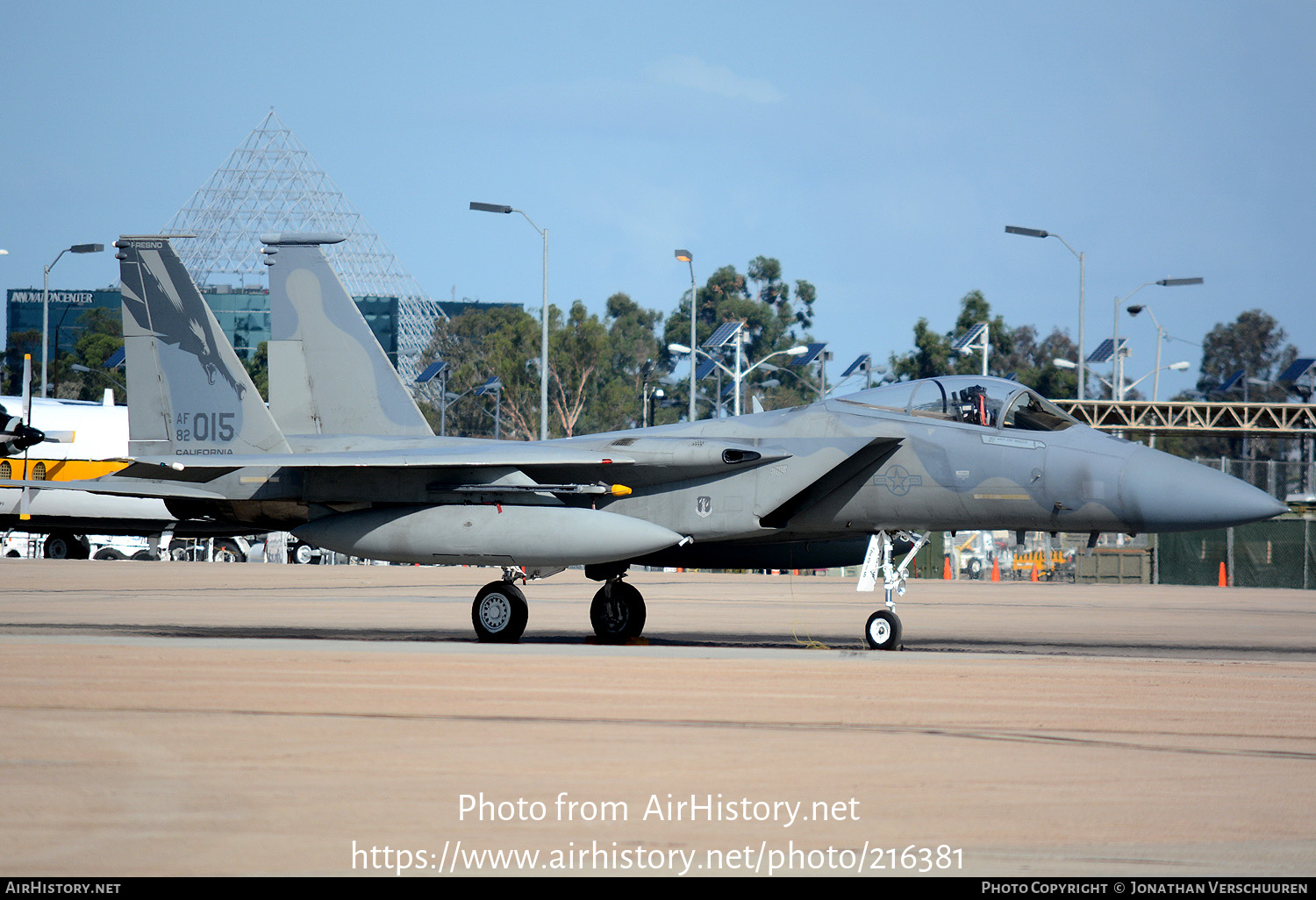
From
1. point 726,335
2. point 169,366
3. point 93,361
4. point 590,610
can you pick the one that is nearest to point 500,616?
point 590,610

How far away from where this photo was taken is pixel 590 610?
14789mm

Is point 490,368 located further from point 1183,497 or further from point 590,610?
point 1183,497

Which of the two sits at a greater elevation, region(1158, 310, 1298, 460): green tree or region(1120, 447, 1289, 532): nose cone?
region(1158, 310, 1298, 460): green tree

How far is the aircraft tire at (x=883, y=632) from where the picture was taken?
42.3 feet

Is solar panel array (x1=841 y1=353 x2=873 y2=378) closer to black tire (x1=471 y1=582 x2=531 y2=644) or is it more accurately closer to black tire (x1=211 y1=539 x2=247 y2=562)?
black tire (x1=211 y1=539 x2=247 y2=562)

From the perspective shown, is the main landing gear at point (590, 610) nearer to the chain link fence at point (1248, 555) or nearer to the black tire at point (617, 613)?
the black tire at point (617, 613)

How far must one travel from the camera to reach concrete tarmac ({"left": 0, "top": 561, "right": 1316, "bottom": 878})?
4.90m

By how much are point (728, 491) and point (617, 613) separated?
2.12m

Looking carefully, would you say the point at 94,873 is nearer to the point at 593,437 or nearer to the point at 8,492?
the point at 593,437

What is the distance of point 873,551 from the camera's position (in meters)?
13.7

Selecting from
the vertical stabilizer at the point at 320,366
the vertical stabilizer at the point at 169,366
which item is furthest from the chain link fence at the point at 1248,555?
the vertical stabilizer at the point at 169,366

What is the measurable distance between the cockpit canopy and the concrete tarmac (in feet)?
8.24

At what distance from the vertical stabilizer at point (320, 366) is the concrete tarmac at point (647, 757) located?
3.13 metres

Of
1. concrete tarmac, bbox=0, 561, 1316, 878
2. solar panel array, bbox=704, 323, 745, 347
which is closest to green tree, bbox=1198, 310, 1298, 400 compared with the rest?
solar panel array, bbox=704, 323, 745, 347
